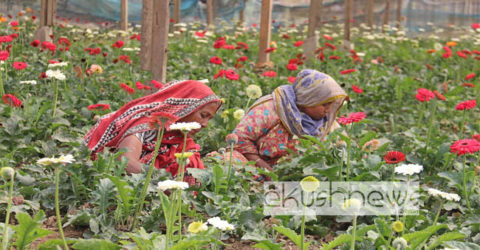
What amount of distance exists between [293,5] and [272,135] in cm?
1634

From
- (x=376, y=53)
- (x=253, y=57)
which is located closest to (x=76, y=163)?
(x=253, y=57)

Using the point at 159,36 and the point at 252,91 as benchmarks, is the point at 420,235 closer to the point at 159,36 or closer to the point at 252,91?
the point at 252,91

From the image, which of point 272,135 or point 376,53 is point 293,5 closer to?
point 376,53

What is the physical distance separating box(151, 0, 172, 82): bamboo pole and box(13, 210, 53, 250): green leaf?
11.5ft

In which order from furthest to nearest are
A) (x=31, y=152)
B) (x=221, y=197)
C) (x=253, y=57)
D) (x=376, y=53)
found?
1. (x=376, y=53)
2. (x=253, y=57)
3. (x=31, y=152)
4. (x=221, y=197)

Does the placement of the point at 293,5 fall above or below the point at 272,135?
above

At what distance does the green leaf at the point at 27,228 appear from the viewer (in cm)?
240

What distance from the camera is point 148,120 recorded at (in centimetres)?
374

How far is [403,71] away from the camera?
33.1 ft

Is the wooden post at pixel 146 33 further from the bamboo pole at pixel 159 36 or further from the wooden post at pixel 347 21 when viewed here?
the wooden post at pixel 347 21

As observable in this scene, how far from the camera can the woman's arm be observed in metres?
3.61

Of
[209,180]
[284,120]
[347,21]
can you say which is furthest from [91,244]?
[347,21]

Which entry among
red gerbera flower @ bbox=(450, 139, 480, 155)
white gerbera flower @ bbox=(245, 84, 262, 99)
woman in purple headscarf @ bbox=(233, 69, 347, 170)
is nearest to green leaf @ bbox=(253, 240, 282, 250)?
red gerbera flower @ bbox=(450, 139, 480, 155)

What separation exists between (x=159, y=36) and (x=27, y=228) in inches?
143
